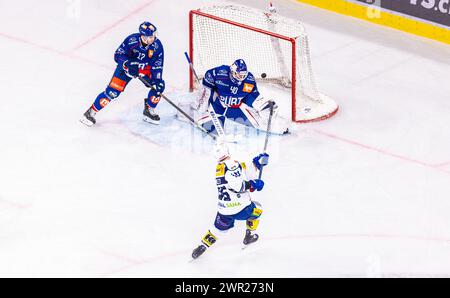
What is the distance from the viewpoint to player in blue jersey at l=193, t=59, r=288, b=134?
43.3 feet

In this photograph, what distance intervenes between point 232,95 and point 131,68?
1.05 meters

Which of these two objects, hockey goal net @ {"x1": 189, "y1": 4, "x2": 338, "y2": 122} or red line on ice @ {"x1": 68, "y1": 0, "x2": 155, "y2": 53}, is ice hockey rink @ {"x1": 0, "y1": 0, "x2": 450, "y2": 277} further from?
hockey goal net @ {"x1": 189, "y1": 4, "x2": 338, "y2": 122}

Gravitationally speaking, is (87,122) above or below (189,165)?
above

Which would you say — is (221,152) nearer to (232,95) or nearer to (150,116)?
(232,95)

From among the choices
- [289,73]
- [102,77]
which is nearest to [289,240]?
[289,73]

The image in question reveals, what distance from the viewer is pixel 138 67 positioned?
13.5 m

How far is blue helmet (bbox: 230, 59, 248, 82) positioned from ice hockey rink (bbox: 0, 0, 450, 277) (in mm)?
837

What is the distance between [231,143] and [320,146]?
35.3 inches

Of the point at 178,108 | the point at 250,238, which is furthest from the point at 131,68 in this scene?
the point at 250,238

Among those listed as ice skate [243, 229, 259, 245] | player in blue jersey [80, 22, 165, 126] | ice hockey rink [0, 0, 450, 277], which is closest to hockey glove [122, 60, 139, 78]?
player in blue jersey [80, 22, 165, 126]

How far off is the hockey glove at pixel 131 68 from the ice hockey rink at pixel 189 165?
64 cm

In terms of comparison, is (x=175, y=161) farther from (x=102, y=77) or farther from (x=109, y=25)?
(x=109, y=25)

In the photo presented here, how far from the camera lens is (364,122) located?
14.1 meters

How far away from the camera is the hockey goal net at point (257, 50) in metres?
14.2
